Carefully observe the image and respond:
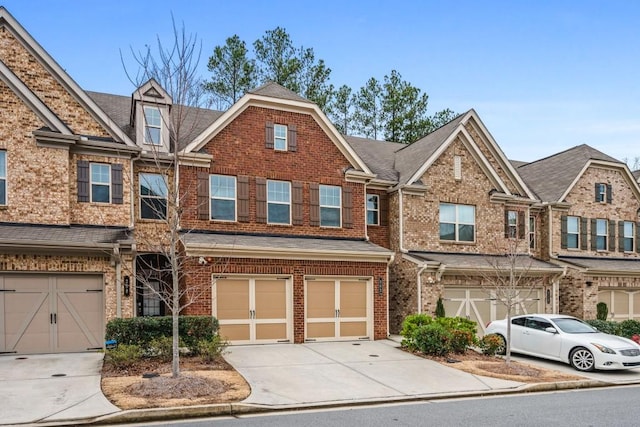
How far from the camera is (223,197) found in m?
18.7

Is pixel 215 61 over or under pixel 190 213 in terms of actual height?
over

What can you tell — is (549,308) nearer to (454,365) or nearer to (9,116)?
(454,365)

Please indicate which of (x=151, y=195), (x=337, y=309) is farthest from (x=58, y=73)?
(x=337, y=309)

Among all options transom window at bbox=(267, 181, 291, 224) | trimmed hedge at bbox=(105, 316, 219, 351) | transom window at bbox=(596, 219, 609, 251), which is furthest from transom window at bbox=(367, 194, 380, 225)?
transom window at bbox=(596, 219, 609, 251)

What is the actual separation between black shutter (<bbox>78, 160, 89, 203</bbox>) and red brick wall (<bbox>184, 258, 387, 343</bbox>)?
3856 millimetres

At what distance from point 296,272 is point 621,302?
54.4 feet

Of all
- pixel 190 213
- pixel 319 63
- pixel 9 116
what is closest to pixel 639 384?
pixel 190 213

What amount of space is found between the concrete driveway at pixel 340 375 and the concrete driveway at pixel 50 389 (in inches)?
116

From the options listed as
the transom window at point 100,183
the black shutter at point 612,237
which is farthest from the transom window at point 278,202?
the black shutter at point 612,237

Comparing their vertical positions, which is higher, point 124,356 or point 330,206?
point 330,206

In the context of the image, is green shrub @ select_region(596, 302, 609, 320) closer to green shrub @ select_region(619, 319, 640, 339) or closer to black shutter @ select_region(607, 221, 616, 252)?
green shrub @ select_region(619, 319, 640, 339)

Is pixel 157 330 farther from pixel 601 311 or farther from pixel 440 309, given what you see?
pixel 601 311

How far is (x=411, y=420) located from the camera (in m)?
9.32

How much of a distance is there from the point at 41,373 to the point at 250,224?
27.1ft
